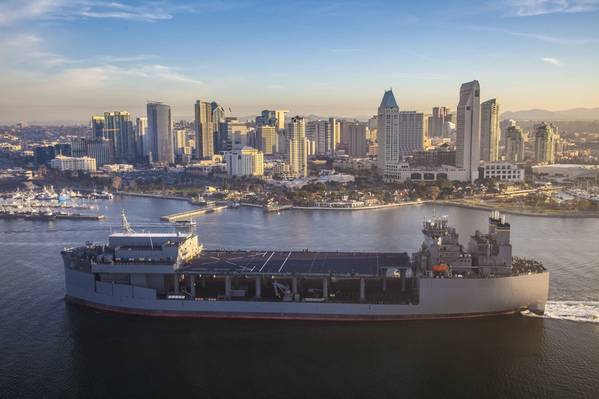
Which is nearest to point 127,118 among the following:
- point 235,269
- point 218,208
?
point 218,208

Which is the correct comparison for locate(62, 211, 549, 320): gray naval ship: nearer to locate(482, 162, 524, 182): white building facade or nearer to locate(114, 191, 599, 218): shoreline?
locate(114, 191, 599, 218): shoreline

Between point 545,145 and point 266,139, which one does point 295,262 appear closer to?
point 545,145

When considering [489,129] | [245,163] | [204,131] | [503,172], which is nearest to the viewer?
[503,172]

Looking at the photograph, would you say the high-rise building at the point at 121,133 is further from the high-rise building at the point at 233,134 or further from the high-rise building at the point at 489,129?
the high-rise building at the point at 489,129

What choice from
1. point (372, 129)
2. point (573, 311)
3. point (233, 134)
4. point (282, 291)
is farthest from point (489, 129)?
point (282, 291)

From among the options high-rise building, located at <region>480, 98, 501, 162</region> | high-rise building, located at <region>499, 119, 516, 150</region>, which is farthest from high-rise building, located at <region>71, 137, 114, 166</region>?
high-rise building, located at <region>499, 119, 516, 150</region>
